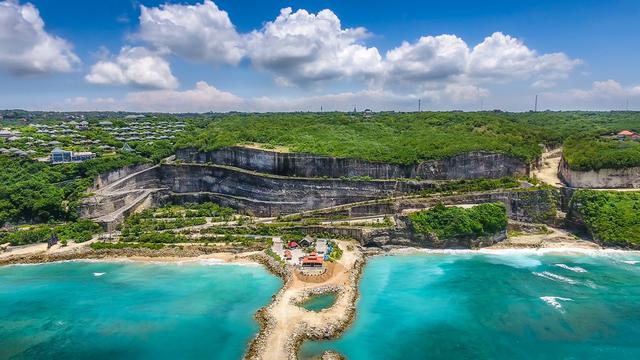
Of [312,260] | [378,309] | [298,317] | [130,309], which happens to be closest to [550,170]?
[312,260]

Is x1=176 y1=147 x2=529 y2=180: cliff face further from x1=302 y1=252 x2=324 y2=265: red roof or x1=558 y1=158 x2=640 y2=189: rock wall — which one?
x1=302 y1=252 x2=324 y2=265: red roof

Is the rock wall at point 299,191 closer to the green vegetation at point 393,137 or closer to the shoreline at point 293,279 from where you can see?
the green vegetation at point 393,137

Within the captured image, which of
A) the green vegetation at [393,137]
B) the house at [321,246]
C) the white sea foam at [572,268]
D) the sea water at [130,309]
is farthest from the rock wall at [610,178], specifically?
the sea water at [130,309]

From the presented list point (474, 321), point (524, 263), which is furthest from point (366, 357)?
point (524, 263)

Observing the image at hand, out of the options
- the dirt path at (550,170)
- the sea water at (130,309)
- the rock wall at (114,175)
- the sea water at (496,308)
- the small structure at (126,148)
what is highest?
the small structure at (126,148)

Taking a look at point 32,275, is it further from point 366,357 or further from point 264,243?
point 366,357

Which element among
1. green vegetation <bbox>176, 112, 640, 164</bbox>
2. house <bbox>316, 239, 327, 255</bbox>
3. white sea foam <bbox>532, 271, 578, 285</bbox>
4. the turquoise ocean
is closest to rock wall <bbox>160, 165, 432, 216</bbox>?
green vegetation <bbox>176, 112, 640, 164</bbox>

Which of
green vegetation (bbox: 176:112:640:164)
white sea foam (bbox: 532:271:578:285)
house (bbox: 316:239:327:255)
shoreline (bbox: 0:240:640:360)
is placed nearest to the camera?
shoreline (bbox: 0:240:640:360)
